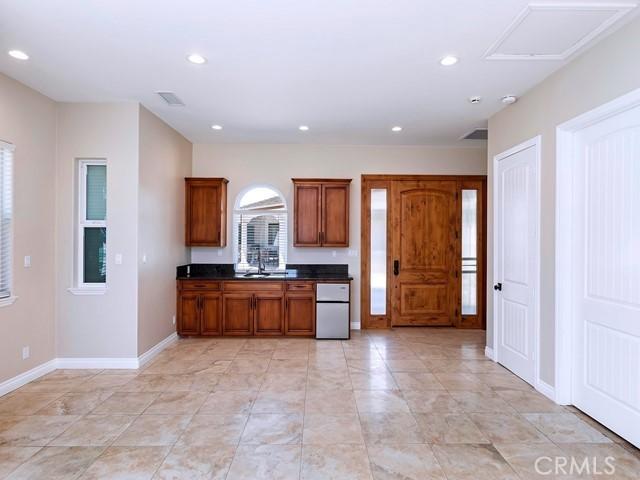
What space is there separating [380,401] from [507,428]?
0.98 metres

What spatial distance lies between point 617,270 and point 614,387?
847mm

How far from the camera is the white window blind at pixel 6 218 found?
11.2 ft

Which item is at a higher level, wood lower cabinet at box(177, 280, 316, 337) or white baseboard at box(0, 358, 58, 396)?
wood lower cabinet at box(177, 280, 316, 337)

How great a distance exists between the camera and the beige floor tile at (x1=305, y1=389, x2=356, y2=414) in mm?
3115

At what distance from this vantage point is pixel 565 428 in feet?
9.25

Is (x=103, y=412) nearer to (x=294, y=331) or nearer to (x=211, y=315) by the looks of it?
(x=211, y=315)

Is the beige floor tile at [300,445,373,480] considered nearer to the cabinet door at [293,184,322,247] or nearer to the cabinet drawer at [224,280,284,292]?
the cabinet drawer at [224,280,284,292]

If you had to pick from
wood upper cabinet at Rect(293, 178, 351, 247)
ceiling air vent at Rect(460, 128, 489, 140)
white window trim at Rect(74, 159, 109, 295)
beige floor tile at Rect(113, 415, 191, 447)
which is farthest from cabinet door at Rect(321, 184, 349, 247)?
beige floor tile at Rect(113, 415, 191, 447)

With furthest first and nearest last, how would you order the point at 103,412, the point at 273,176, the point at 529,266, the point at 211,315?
the point at 273,176, the point at 211,315, the point at 529,266, the point at 103,412

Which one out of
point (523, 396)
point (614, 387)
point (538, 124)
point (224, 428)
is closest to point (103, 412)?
point (224, 428)

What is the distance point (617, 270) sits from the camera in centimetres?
274

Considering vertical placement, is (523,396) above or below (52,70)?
below

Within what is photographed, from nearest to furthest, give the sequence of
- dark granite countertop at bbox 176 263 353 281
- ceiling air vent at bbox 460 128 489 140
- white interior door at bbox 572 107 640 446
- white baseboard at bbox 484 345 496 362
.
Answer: white interior door at bbox 572 107 640 446 < white baseboard at bbox 484 345 496 362 < ceiling air vent at bbox 460 128 489 140 < dark granite countertop at bbox 176 263 353 281

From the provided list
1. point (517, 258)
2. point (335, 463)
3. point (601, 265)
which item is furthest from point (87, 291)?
point (601, 265)
